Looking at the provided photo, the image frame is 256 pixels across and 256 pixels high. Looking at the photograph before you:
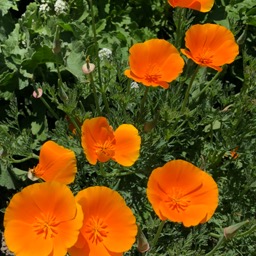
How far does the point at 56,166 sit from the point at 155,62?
1.64 feet

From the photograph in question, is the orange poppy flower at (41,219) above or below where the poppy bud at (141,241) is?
above

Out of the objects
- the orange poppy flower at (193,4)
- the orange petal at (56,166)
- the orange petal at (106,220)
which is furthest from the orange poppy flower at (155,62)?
the orange petal at (106,220)

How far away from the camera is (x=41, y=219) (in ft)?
4.58

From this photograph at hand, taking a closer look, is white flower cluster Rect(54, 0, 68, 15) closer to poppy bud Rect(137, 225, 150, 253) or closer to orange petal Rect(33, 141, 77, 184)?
orange petal Rect(33, 141, 77, 184)

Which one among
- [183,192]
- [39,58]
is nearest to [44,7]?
[39,58]

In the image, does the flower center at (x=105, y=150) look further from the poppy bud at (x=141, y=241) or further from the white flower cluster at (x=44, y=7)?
the white flower cluster at (x=44, y=7)

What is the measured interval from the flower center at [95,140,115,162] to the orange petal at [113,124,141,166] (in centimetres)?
2

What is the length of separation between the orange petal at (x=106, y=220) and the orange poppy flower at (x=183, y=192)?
0.09m

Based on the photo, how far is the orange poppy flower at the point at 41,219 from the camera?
134cm

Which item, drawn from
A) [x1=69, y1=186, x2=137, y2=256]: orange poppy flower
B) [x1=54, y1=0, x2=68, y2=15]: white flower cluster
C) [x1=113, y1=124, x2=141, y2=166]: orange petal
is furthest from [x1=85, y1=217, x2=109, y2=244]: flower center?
[x1=54, y1=0, x2=68, y2=15]: white flower cluster

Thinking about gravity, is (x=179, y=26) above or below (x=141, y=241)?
above

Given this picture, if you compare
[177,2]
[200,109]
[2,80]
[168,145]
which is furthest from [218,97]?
[2,80]

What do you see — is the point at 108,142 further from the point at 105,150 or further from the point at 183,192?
the point at 183,192

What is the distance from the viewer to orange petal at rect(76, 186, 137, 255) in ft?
4.56
